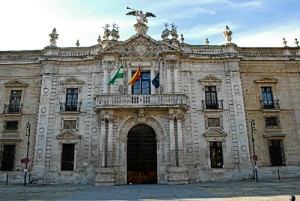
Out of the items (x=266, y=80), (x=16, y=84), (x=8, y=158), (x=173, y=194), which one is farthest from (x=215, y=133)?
(x=16, y=84)

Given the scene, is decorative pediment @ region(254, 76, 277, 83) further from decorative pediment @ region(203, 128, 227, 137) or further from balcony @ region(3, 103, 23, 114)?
balcony @ region(3, 103, 23, 114)

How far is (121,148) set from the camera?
813 inches

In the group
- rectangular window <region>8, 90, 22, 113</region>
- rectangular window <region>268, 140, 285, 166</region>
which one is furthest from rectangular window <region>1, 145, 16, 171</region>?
rectangular window <region>268, 140, 285, 166</region>

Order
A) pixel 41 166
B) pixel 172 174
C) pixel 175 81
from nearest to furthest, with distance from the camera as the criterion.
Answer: pixel 172 174 → pixel 41 166 → pixel 175 81

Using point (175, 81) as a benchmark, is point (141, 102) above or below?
below

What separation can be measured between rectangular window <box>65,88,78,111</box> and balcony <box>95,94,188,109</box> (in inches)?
111

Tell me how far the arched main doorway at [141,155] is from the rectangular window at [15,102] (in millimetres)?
10197

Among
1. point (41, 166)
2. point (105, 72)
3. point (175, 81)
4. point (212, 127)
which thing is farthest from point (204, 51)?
point (41, 166)

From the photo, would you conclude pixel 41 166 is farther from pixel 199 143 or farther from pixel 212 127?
pixel 212 127

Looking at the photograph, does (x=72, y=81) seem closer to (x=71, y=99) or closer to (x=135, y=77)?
(x=71, y=99)

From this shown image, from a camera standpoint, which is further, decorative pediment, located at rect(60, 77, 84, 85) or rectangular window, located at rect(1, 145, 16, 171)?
decorative pediment, located at rect(60, 77, 84, 85)

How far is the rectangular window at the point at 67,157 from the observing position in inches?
824

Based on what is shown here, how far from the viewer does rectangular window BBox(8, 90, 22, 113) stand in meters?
22.5

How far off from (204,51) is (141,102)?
803cm
